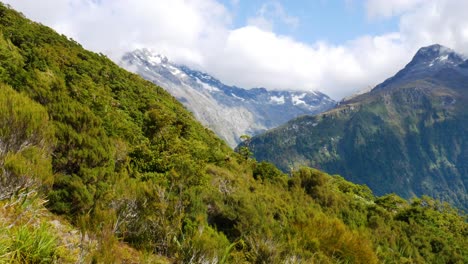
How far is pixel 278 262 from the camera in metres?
11.2

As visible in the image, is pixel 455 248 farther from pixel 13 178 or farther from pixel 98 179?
pixel 13 178

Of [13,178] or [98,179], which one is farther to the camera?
[98,179]

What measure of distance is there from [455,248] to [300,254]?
25.9m

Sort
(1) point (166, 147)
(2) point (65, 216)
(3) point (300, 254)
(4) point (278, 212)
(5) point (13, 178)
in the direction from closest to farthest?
(5) point (13, 178), (2) point (65, 216), (3) point (300, 254), (4) point (278, 212), (1) point (166, 147)

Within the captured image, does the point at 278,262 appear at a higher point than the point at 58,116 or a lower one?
lower

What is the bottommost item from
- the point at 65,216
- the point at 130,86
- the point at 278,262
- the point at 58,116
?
the point at 65,216

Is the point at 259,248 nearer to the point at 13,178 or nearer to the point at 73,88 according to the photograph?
the point at 13,178

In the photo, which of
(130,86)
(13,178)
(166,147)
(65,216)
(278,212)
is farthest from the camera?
(130,86)

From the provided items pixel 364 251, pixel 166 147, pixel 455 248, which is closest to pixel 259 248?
pixel 364 251

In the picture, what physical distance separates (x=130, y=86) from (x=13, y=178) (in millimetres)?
28728

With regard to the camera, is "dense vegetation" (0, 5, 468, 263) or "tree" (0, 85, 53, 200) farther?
"tree" (0, 85, 53, 200)

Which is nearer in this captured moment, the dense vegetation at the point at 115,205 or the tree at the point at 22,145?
the dense vegetation at the point at 115,205

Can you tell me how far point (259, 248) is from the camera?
465 inches

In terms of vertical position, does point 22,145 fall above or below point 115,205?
above
